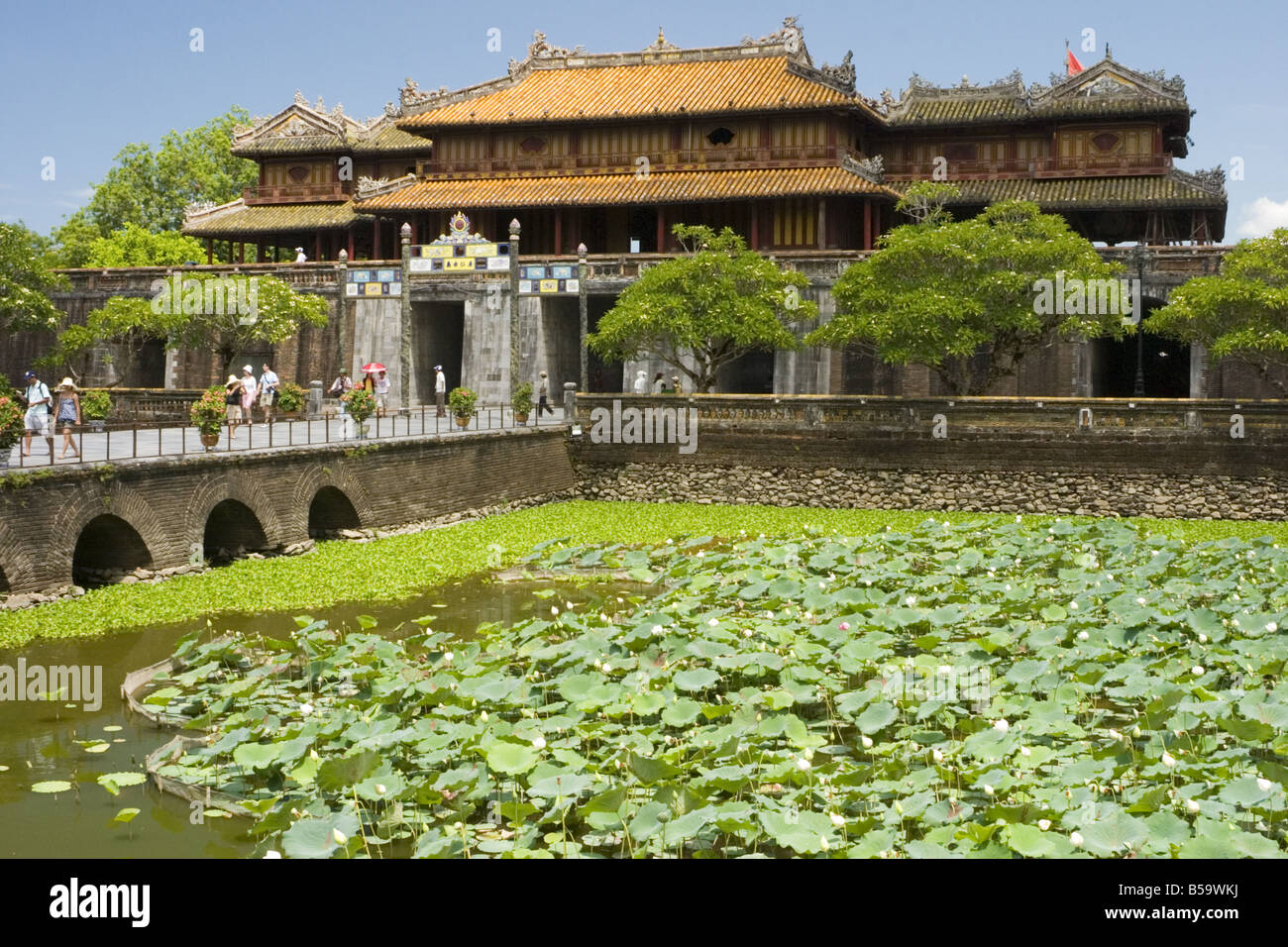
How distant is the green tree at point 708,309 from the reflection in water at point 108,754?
50.4 feet

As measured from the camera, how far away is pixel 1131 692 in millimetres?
11414

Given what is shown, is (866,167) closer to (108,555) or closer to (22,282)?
(22,282)

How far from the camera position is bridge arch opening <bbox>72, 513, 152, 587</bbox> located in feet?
63.3

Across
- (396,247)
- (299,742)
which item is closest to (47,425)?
(299,742)

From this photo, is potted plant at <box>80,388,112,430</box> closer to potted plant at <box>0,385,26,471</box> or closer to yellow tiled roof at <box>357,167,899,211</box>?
potted plant at <box>0,385,26,471</box>

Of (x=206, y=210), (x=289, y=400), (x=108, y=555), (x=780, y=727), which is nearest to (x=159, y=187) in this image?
(x=206, y=210)

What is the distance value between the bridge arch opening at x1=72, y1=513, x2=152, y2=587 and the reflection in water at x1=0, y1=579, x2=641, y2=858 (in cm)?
267

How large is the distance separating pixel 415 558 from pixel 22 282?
20161 mm

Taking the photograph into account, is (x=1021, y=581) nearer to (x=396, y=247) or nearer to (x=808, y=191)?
(x=808, y=191)

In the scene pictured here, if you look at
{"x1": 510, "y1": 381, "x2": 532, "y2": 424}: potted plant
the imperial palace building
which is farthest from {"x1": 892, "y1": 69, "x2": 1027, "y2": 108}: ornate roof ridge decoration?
{"x1": 510, "y1": 381, "x2": 532, "y2": 424}: potted plant

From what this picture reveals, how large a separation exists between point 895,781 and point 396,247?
40.6 m

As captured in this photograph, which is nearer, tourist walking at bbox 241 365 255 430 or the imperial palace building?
tourist walking at bbox 241 365 255 430

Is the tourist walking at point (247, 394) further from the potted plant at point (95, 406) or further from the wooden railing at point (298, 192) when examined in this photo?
the wooden railing at point (298, 192)

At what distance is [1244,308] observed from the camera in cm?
3016
